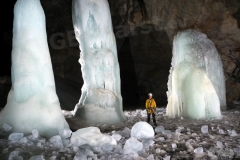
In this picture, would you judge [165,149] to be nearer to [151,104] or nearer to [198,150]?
[198,150]

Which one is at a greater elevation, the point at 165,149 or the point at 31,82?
the point at 31,82

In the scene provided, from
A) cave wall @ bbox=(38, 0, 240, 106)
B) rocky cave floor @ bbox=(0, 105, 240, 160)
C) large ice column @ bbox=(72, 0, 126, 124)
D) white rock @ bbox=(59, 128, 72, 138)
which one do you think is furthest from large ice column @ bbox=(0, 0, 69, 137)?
cave wall @ bbox=(38, 0, 240, 106)

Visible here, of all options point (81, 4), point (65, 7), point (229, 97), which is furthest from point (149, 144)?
point (65, 7)

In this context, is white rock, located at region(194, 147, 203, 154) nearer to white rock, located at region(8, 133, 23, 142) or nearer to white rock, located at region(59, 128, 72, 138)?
white rock, located at region(59, 128, 72, 138)

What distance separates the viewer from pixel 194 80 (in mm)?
9867

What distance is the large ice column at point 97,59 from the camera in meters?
9.91

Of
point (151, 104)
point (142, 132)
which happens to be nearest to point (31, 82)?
point (142, 132)

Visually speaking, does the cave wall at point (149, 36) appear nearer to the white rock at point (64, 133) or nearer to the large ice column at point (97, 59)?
the large ice column at point (97, 59)

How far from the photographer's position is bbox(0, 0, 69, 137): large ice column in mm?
6328

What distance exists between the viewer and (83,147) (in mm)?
5277

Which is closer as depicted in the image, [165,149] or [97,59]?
[165,149]

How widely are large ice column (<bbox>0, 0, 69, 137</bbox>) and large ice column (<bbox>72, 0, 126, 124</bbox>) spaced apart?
126 inches

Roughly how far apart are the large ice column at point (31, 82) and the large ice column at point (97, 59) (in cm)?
320

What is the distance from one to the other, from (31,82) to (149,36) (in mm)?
14121
